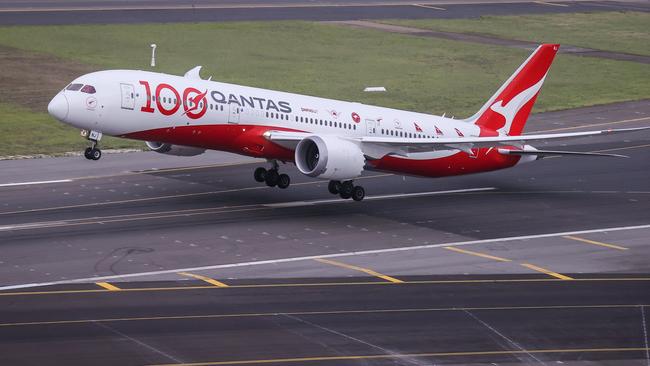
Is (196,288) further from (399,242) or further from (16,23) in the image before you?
(16,23)

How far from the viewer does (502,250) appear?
5444 centimetres

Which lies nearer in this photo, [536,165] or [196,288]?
[196,288]

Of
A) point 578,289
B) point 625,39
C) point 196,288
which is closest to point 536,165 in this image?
point 578,289

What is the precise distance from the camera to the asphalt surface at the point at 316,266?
40906mm

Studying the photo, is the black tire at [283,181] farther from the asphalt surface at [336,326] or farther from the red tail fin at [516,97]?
the asphalt surface at [336,326]

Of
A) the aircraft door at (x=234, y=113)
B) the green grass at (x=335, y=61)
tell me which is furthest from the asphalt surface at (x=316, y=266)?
the green grass at (x=335, y=61)

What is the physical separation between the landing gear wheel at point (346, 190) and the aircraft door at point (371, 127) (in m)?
2.89

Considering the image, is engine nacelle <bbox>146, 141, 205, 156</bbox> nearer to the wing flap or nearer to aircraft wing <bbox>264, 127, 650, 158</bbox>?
aircraft wing <bbox>264, 127, 650, 158</bbox>

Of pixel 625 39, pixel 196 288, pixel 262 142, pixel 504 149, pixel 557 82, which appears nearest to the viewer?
pixel 196 288

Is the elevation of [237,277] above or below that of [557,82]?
below

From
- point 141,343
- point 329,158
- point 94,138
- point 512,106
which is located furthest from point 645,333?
point 94,138

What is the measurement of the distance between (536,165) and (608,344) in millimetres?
31877

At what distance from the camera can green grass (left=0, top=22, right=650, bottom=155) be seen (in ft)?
307

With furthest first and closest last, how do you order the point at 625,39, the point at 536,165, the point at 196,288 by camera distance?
the point at 625,39 → the point at 536,165 → the point at 196,288
